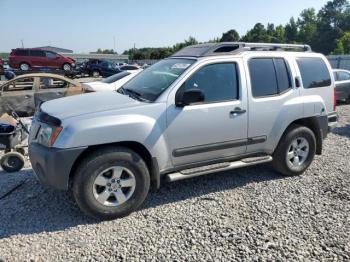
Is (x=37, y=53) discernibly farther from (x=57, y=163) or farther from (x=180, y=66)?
(x=57, y=163)

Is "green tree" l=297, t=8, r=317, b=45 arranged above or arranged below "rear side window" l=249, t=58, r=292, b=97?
above

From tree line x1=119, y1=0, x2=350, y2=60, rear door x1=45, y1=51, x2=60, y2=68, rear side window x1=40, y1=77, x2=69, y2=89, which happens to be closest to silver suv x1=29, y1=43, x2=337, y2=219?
rear side window x1=40, y1=77, x2=69, y2=89

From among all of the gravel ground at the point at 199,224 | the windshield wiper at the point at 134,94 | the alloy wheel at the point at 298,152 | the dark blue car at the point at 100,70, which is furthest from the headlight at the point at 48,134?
the dark blue car at the point at 100,70

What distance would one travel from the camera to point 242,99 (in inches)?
173

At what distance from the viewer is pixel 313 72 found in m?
5.17

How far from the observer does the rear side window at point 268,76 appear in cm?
456

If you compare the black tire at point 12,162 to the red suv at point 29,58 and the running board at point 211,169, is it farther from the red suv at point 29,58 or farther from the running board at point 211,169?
the red suv at point 29,58

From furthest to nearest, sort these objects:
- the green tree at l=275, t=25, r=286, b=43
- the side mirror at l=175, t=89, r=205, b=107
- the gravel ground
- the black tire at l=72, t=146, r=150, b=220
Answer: the green tree at l=275, t=25, r=286, b=43, the side mirror at l=175, t=89, r=205, b=107, the black tire at l=72, t=146, r=150, b=220, the gravel ground

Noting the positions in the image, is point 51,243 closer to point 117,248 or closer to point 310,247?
point 117,248

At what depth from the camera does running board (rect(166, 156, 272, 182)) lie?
13.4 feet

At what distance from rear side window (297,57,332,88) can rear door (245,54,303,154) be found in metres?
0.25

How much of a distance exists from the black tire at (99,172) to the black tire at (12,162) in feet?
7.19

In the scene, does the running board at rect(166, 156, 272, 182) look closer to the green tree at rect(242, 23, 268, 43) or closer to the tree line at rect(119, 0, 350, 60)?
the tree line at rect(119, 0, 350, 60)

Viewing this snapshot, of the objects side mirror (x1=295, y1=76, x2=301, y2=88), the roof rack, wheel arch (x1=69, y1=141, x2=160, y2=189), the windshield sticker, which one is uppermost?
the roof rack
